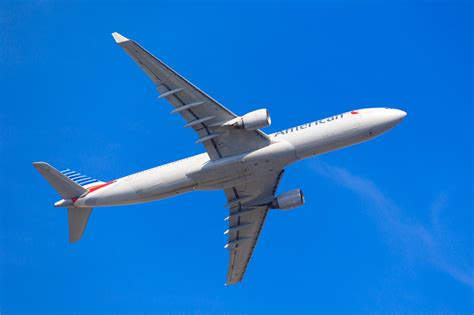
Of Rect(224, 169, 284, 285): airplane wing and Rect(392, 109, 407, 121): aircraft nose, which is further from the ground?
Rect(392, 109, 407, 121): aircraft nose

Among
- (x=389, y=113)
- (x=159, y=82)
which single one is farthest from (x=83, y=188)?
(x=389, y=113)

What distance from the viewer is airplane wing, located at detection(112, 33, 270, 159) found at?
54.5 metres

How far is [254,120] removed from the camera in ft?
184

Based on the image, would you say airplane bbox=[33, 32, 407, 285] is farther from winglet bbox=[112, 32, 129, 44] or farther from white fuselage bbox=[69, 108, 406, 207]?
winglet bbox=[112, 32, 129, 44]

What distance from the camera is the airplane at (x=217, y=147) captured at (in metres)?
56.1

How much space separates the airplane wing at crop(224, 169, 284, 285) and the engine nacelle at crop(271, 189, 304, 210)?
1031 millimetres

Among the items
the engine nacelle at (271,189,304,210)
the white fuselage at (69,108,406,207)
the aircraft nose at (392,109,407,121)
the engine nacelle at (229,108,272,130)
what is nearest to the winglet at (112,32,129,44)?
the engine nacelle at (229,108,272,130)

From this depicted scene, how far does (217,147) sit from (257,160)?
3.66 metres

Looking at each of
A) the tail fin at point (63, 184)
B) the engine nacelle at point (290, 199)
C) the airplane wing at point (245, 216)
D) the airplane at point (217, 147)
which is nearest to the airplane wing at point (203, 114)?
the airplane at point (217, 147)

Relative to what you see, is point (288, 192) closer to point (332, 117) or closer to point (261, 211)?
point (261, 211)

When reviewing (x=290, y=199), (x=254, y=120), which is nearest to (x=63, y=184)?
(x=254, y=120)

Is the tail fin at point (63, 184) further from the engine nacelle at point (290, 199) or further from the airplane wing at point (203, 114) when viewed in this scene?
the engine nacelle at point (290, 199)

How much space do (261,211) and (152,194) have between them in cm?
1205

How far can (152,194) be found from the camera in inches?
2303
